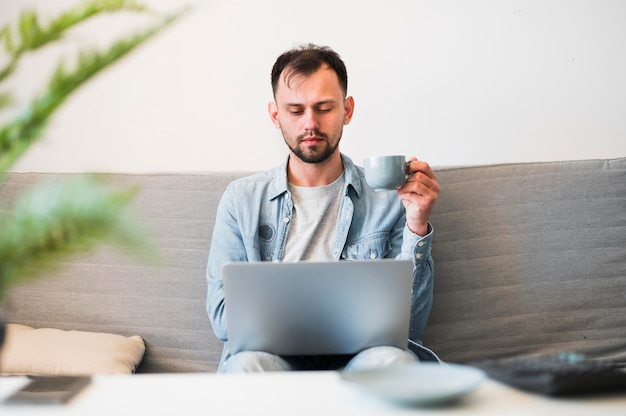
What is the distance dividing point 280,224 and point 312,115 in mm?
317

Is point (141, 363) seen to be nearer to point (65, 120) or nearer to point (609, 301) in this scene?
point (65, 120)

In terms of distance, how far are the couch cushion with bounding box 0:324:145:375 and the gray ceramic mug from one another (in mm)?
807

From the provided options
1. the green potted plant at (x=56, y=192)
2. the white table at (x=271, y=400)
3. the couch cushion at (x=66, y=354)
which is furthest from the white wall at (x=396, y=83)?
the green potted plant at (x=56, y=192)

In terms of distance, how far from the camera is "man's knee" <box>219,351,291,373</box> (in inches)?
51.6

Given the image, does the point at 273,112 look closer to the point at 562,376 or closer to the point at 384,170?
the point at 384,170

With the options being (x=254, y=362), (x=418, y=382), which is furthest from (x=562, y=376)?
(x=254, y=362)

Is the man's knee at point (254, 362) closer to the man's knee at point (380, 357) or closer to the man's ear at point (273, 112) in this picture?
the man's knee at point (380, 357)

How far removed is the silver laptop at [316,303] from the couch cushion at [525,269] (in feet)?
2.11

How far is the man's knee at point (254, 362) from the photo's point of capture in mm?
1310

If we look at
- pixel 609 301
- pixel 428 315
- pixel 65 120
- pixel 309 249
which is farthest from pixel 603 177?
pixel 65 120

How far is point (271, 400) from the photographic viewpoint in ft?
2.93

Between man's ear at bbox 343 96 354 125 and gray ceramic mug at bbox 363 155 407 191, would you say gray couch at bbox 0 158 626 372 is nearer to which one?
man's ear at bbox 343 96 354 125

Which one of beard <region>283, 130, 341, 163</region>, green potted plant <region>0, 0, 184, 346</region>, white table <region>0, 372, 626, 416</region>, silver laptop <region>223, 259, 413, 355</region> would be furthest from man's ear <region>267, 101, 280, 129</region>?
green potted plant <region>0, 0, 184, 346</region>

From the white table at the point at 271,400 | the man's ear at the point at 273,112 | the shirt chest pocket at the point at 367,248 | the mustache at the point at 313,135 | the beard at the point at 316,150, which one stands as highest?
the man's ear at the point at 273,112
